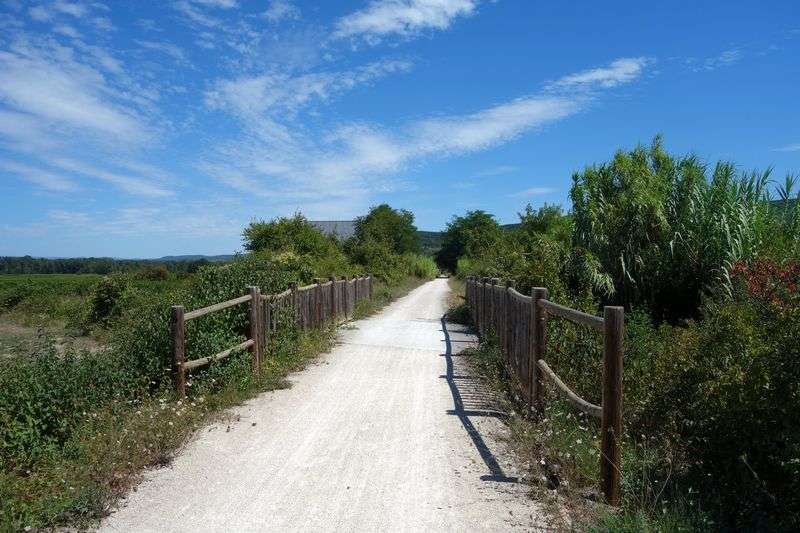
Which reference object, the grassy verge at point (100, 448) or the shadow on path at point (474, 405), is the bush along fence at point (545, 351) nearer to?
the shadow on path at point (474, 405)

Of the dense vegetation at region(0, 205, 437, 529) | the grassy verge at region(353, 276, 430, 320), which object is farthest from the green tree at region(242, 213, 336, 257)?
the dense vegetation at region(0, 205, 437, 529)

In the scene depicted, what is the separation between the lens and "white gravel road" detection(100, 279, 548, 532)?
4.34 meters

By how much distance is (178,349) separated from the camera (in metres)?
7.31

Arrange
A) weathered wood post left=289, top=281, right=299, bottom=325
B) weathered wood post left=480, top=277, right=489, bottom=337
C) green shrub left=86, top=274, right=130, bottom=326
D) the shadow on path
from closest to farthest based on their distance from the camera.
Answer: the shadow on path
weathered wood post left=289, top=281, right=299, bottom=325
weathered wood post left=480, top=277, right=489, bottom=337
green shrub left=86, top=274, right=130, bottom=326

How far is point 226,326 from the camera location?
29.2 ft

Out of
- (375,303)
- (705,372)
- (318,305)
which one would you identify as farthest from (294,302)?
(375,303)

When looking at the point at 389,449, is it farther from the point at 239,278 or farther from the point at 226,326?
the point at 239,278

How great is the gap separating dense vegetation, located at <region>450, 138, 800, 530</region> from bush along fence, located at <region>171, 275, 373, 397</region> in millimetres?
3940

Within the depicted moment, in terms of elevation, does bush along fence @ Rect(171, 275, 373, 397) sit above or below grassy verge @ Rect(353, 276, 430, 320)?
above

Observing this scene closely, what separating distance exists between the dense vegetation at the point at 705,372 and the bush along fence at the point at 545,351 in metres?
0.27

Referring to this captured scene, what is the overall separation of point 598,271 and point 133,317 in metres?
9.04

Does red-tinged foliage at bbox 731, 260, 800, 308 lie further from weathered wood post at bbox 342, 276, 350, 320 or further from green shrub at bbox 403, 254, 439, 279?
green shrub at bbox 403, 254, 439, 279

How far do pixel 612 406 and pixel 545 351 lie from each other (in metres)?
2.38

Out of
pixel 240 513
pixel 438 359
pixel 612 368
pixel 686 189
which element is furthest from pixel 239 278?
pixel 686 189
